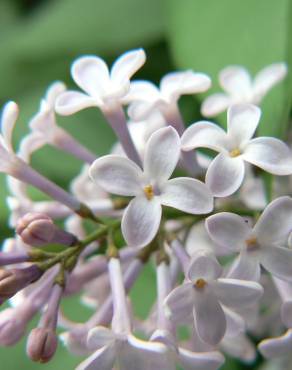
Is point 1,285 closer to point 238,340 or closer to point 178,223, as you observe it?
point 178,223

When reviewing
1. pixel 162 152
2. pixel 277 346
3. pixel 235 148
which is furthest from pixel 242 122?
pixel 277 346

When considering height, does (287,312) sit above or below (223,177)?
below

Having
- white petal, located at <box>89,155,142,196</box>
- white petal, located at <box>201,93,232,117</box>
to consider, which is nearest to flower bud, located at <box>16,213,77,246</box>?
white petal, located at <box>89,155,142,196</box>

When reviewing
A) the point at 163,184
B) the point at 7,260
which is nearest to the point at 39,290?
the point at 7,260

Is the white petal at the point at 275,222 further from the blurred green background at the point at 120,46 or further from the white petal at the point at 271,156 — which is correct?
the blurred green background at the point at 120,46

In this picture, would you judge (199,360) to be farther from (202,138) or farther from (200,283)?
(202,138)

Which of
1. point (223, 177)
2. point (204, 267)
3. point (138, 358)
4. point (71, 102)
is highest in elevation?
point (71, 102)

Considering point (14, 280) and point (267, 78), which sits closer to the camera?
point (14, 280)

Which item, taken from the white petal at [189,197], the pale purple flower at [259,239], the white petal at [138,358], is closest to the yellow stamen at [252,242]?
the pale purple flower at [259,239]
